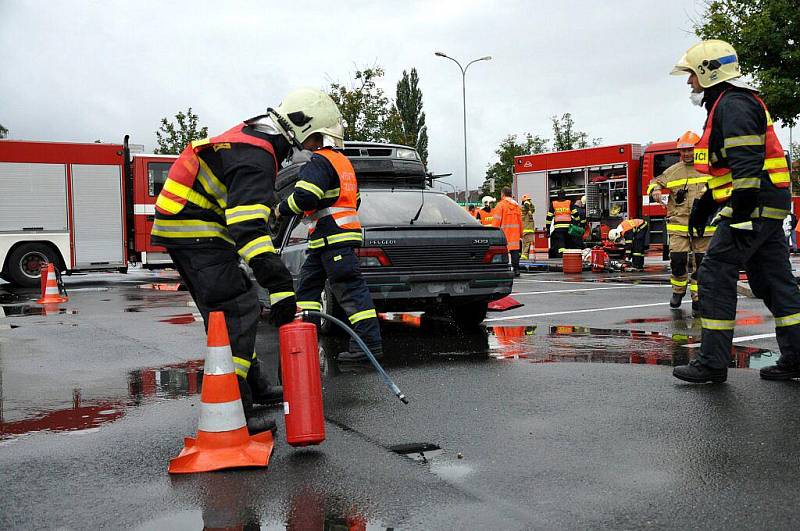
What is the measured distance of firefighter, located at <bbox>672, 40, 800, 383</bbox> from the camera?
17.1ft

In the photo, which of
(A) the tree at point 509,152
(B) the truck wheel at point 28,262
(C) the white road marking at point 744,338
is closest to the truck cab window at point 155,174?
(B) the truck wheel at point 28,262

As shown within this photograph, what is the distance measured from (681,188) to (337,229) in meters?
5.20

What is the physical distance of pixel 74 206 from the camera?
58.6 feet

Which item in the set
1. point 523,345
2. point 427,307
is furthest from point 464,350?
point 427,307

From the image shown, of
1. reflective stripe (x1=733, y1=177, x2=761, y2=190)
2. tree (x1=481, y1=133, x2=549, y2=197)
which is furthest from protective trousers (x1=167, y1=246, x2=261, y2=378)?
tree (x1=481, y1=133, x2=549, y2=197)

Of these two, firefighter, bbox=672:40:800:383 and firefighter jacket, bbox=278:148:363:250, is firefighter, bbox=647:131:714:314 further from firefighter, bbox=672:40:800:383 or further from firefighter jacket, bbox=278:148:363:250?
firefighter jacket, bbox=278:148:363:250

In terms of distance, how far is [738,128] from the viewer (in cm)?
520

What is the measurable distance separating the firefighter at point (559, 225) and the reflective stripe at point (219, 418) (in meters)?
17.3

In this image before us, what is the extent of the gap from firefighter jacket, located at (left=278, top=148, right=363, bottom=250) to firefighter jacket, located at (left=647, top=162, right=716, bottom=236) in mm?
4809

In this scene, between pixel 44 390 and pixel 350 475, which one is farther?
pixel 44 390

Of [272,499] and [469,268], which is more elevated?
[469,268]

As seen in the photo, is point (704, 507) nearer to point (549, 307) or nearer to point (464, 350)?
point (464, 350)

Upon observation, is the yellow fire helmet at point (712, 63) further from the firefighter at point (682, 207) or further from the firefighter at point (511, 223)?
the firefighter at point (511, 223)

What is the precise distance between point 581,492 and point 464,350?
151 inches
